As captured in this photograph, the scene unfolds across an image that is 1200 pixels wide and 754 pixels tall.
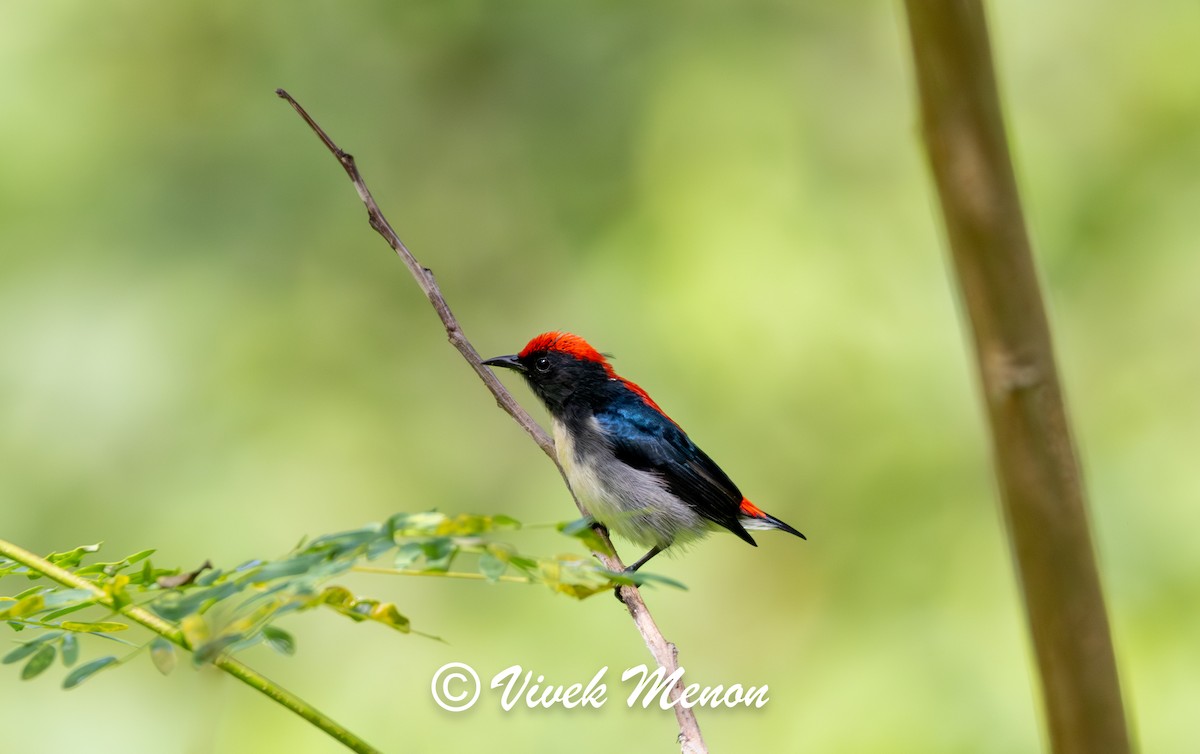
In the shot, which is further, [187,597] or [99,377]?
[99,377]

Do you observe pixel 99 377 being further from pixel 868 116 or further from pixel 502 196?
pixel 868 116

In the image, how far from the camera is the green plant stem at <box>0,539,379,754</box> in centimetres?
132

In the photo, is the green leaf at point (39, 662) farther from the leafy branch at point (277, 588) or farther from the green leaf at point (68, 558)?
the green leaf at point (68, 558)

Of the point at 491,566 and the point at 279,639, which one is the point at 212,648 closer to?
the point at 279,639

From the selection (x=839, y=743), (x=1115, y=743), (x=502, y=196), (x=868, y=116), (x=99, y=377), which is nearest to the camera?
(x=1115, y=743)

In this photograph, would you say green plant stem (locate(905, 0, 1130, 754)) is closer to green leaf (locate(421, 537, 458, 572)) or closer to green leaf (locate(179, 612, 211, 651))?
green leaf (locate(421, 537, 458, 572))

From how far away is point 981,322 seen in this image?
2.84 ft

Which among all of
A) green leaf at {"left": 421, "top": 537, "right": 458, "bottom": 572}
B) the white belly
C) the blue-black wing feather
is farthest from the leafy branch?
the blue-black wing feather

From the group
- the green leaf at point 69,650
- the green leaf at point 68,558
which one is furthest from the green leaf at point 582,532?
the green leaf at point 68,558

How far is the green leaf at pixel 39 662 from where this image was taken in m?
1.44

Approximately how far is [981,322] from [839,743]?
2.97 m

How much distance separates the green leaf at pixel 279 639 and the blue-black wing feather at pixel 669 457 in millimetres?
2630

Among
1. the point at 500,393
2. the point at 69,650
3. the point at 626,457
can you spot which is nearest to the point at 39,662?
the point at 69,650

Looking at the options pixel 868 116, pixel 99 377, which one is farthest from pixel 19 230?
pixel 868 116
